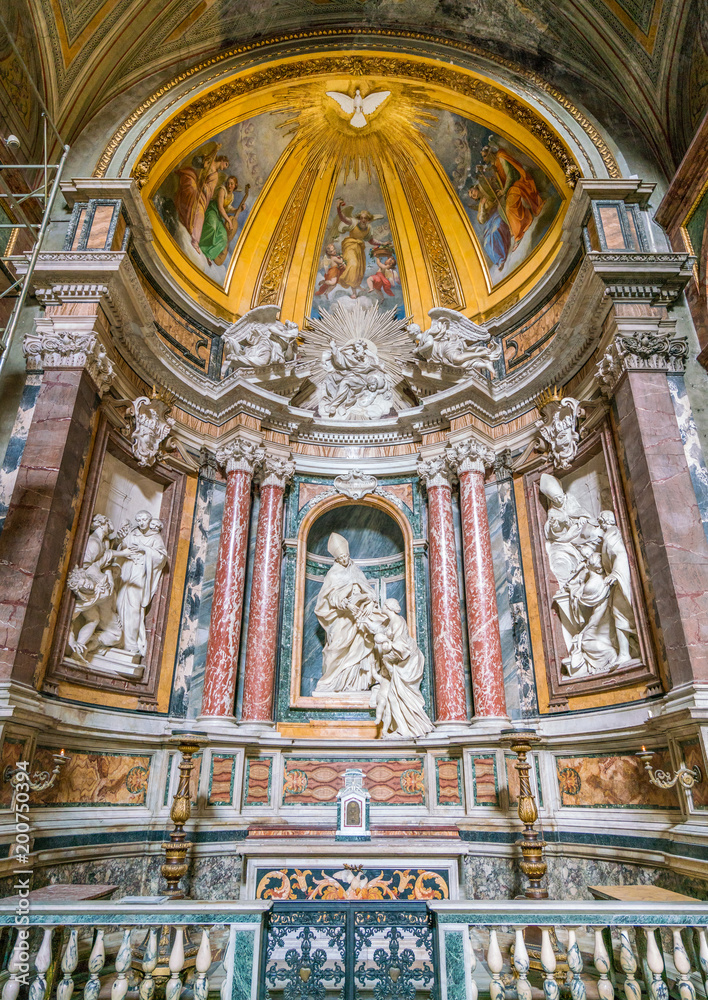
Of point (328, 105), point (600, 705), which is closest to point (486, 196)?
point (328, 105)

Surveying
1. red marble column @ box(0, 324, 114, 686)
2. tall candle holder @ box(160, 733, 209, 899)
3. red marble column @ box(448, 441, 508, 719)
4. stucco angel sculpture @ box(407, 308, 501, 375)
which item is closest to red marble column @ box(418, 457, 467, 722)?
red marble column @ box(448, 441, 508, 719)

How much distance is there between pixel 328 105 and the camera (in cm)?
1123

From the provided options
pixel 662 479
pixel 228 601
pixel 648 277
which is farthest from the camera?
pixel 228 601

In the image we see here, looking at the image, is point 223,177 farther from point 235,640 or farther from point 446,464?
point 235,640

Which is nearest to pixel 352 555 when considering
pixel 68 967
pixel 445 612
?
pixel 445 612

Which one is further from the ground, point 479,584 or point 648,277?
point 648,277

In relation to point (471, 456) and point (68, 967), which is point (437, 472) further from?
point (68, 967)

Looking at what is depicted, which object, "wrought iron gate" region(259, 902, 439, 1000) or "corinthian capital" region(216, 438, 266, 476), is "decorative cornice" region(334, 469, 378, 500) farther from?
"wrought iron gate" region(259, 902, 439, 1000)

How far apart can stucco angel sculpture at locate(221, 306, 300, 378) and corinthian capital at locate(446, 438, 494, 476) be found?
124 inches

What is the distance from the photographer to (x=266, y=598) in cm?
931

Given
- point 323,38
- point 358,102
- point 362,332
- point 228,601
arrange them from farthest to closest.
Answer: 1. point 362,332
2. point 358,102
3. point 323,38
4. point 228,601

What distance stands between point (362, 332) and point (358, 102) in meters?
3.84

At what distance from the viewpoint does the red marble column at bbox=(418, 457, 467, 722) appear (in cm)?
884

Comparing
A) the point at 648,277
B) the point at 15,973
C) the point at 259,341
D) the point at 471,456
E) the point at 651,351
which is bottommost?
the point at 15,973
